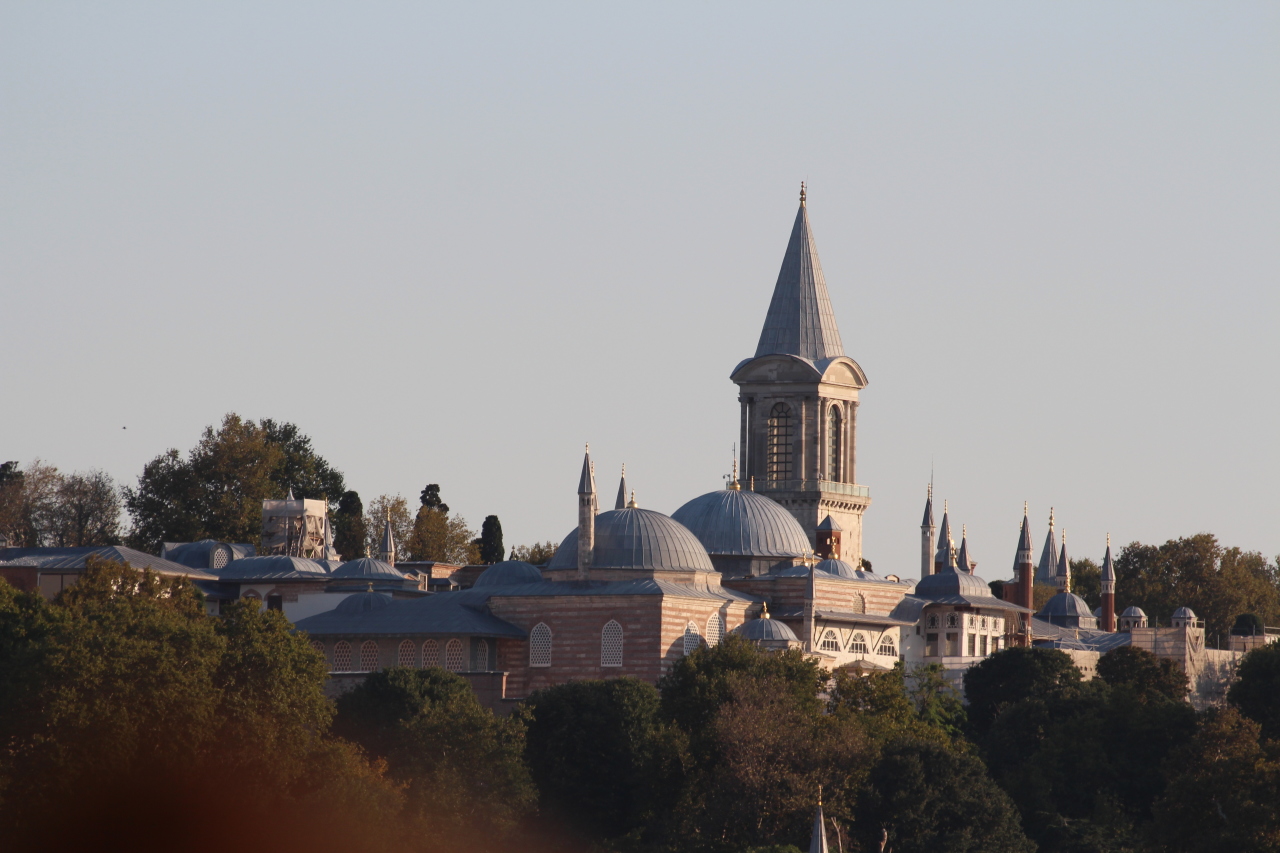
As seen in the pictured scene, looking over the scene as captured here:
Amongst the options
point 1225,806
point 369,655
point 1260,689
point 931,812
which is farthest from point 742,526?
point 1225,806

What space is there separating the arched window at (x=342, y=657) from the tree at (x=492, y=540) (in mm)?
28959

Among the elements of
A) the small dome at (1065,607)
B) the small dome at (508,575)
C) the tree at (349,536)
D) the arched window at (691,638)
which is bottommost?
the arched window at (691,638)

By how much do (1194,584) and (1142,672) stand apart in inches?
1496

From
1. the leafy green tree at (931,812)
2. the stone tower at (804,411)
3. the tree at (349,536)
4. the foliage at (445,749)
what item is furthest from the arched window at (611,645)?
the tree at (349,536)

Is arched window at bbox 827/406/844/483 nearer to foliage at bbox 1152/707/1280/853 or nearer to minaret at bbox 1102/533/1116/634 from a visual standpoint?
minaret at bbox 1102/533/1116/634

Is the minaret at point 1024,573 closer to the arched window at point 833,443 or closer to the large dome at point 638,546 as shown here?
the arched window at point 833,443

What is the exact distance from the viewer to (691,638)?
79062 millimetres

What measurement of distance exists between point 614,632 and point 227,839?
24.0 metres

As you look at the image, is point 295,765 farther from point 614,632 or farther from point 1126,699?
point 1126,699

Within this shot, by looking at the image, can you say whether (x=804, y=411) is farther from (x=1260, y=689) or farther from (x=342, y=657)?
(x=342, y=657)

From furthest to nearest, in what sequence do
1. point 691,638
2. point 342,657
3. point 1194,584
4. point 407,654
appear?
point 1194,584
point 342,657
point 407,654
point 691,638

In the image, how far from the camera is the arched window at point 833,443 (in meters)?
101

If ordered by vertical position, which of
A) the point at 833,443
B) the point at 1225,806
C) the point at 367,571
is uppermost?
the point at 833,443

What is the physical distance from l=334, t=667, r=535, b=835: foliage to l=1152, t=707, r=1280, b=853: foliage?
1508 cm
